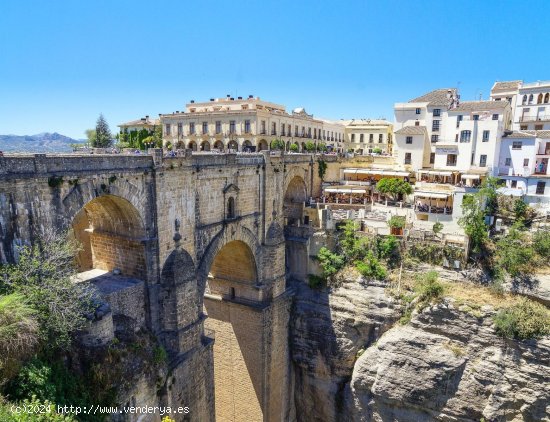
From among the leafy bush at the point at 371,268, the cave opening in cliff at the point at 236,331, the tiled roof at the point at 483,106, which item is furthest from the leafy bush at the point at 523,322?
the tiled roof at the point at 483,106

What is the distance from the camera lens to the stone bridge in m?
11.7

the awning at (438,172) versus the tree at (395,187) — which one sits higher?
the awning at (438,172)

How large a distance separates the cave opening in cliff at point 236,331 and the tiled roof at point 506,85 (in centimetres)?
3875

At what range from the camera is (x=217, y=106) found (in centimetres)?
4606

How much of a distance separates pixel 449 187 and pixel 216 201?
794 inches

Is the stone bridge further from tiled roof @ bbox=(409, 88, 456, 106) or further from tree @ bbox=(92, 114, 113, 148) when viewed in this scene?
tree @ bbox=(92, 114, 113, 148)

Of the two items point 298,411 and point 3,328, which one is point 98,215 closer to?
point 3,328

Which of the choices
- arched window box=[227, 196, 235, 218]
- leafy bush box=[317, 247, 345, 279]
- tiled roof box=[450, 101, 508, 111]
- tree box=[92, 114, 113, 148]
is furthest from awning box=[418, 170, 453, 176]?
tree box=[92, 114, 113, 148]

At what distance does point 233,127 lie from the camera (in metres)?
40.3

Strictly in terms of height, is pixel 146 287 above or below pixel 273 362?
above

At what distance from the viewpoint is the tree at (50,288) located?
1027 centimetres

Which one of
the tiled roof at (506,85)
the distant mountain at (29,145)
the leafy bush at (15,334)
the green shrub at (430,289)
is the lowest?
the green shrub at (430,289)

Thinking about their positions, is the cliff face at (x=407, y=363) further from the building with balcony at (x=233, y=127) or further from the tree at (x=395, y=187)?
the building with balcony at (x=233, y=127)

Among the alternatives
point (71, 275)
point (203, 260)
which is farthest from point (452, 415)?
point (71, 275)
